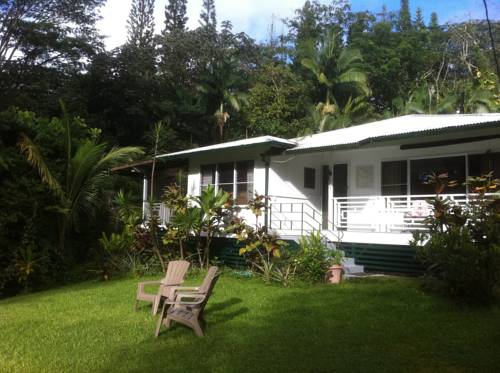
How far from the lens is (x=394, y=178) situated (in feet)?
41.6

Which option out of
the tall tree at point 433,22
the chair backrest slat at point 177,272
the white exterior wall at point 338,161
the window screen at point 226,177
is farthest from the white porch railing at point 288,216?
the tall tree at point 433,22

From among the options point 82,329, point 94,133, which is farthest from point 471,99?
point 82,329

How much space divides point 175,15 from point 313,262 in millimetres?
34863

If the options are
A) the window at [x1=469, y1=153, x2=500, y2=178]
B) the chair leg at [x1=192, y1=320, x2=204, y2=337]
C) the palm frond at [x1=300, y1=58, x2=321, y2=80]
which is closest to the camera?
the chair leg at [x1=192, y1=320, x2=204, y2=337]

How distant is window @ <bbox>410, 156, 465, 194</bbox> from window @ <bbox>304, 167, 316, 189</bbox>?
10.5 feet

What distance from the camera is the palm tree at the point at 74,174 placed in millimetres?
11781

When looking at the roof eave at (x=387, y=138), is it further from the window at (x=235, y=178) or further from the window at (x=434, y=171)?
the window at (x=235, y=178)

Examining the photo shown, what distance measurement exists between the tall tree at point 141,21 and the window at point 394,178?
30.5 metres

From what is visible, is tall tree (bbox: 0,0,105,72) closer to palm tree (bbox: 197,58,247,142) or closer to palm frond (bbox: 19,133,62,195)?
palm tree (bbox: 197,58,247,142)

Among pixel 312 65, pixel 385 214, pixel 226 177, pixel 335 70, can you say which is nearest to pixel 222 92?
pixel 312 65

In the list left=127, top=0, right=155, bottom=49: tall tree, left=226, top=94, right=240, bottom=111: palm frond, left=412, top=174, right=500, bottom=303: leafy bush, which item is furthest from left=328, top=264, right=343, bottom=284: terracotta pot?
left=127, top=0, right=155, bottom=49: tall tree

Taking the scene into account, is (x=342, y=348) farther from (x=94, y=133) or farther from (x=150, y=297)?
(x=94, y=133)

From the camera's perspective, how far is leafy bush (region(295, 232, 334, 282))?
10055 millimetres

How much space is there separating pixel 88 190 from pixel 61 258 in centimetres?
193
